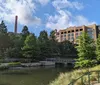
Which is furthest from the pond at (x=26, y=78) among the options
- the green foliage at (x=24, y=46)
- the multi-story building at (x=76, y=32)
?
the multi-story building at (x=76, y=32)

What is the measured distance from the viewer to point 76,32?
138m

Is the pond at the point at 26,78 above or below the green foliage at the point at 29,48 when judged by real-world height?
below

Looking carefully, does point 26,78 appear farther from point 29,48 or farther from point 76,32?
point 76,32

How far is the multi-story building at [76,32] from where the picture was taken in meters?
132

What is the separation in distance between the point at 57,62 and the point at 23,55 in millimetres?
16542

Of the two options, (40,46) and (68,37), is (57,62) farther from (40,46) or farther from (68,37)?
(68,37)

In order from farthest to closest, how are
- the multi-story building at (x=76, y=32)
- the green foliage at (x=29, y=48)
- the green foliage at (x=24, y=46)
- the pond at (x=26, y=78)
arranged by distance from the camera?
the multi-story building at (x=76, y=32)
the green foliage at (x=24, y=46)
the green foliage at (x=29, y=48)
the pond at (x=26, y=78)

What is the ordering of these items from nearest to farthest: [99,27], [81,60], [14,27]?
[81,60], [14,27], [99,27]

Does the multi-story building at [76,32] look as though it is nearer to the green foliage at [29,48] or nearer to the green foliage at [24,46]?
the green foliage at [24,46]

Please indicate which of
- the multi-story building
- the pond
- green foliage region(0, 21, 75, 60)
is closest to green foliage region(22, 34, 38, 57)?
green foliage region(0, 21, 75, 60)

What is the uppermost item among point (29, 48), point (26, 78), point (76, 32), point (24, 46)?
point (76, 32)

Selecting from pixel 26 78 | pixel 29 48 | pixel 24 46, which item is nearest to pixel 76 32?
pixel 29 48

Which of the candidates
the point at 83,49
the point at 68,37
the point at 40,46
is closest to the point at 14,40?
the point at 40,46

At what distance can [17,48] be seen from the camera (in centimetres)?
7088
